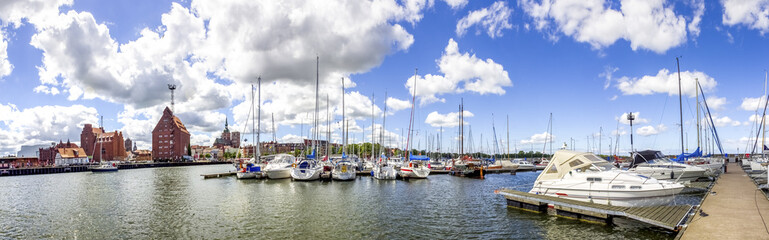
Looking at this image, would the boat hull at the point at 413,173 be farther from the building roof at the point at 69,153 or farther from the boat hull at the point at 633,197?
the building roof at the point at 69,153

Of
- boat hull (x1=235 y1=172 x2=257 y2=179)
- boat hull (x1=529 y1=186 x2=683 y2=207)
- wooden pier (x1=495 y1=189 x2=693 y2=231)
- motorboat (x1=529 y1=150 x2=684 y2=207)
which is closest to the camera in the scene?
wooden pier (x1=495 y1=189 x2=693 y2=231)

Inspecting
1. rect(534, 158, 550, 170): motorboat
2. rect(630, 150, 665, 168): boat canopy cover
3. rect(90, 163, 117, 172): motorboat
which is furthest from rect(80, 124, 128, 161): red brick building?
rect(630, 150, 665, 168): boat canopy cover

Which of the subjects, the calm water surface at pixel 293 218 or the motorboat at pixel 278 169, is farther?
the motorboat at pixel 278 169

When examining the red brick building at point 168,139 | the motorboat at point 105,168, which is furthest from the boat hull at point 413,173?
the red brick building at point 168,139

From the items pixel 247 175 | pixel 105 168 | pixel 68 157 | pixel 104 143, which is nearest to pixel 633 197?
pixel 247 175

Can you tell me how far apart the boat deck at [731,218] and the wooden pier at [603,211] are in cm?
69

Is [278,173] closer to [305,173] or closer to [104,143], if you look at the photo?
[305,173]

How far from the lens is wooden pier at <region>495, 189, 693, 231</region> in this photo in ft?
55.0

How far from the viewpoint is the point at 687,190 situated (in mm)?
31547

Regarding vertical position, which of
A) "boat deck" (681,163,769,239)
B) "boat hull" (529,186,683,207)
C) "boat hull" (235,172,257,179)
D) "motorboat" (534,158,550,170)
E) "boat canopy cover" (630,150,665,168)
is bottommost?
"motorboat" (534,158,550,170)

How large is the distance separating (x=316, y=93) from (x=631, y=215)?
44.2m

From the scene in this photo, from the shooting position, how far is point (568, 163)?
938 inches

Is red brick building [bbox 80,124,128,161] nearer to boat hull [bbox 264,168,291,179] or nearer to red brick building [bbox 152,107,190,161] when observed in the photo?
red brick building [bbox 152,107,190,161]

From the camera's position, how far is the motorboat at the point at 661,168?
111ft
